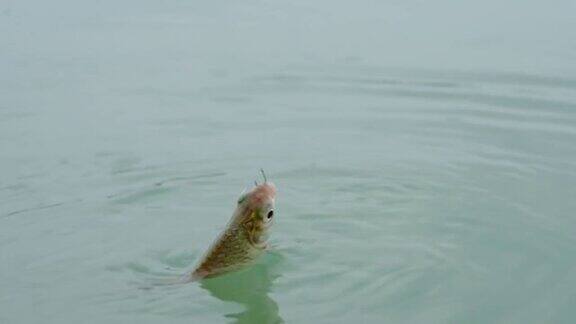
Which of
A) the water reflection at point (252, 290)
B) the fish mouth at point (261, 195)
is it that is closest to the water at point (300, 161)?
the water reflection at point (252, 290)

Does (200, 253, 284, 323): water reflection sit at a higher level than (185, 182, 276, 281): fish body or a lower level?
lower

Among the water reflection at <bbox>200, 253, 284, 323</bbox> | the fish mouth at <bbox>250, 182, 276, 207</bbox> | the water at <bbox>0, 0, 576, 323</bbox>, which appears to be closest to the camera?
the fish mouth at <bbox>250, 182, 276, 207</bbox>

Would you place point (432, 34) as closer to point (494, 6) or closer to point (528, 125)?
point (494, 6)

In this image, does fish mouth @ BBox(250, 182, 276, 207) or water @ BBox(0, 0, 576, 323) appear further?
water @ BBox(0, 0, 576, 323)

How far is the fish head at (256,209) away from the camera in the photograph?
4.77 metres

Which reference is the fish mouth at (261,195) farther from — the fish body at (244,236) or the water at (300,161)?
the water at (300,161)

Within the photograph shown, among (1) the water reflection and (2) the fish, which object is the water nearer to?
(1) the water reflection

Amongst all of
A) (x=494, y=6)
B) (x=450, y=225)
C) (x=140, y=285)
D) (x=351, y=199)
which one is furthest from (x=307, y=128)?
(x=494, y=6)

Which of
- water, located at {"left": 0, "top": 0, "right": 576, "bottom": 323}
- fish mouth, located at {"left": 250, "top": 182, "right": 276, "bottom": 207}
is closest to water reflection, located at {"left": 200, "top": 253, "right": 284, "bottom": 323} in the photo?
water, located at {"left": 0, "top": 0, "right": 576, "bottom": 323}

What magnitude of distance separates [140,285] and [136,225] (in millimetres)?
897

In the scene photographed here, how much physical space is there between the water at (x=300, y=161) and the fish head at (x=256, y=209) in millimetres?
542

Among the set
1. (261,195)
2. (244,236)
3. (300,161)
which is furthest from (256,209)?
(300,161)

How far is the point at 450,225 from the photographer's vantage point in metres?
6.12

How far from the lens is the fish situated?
479 cm
